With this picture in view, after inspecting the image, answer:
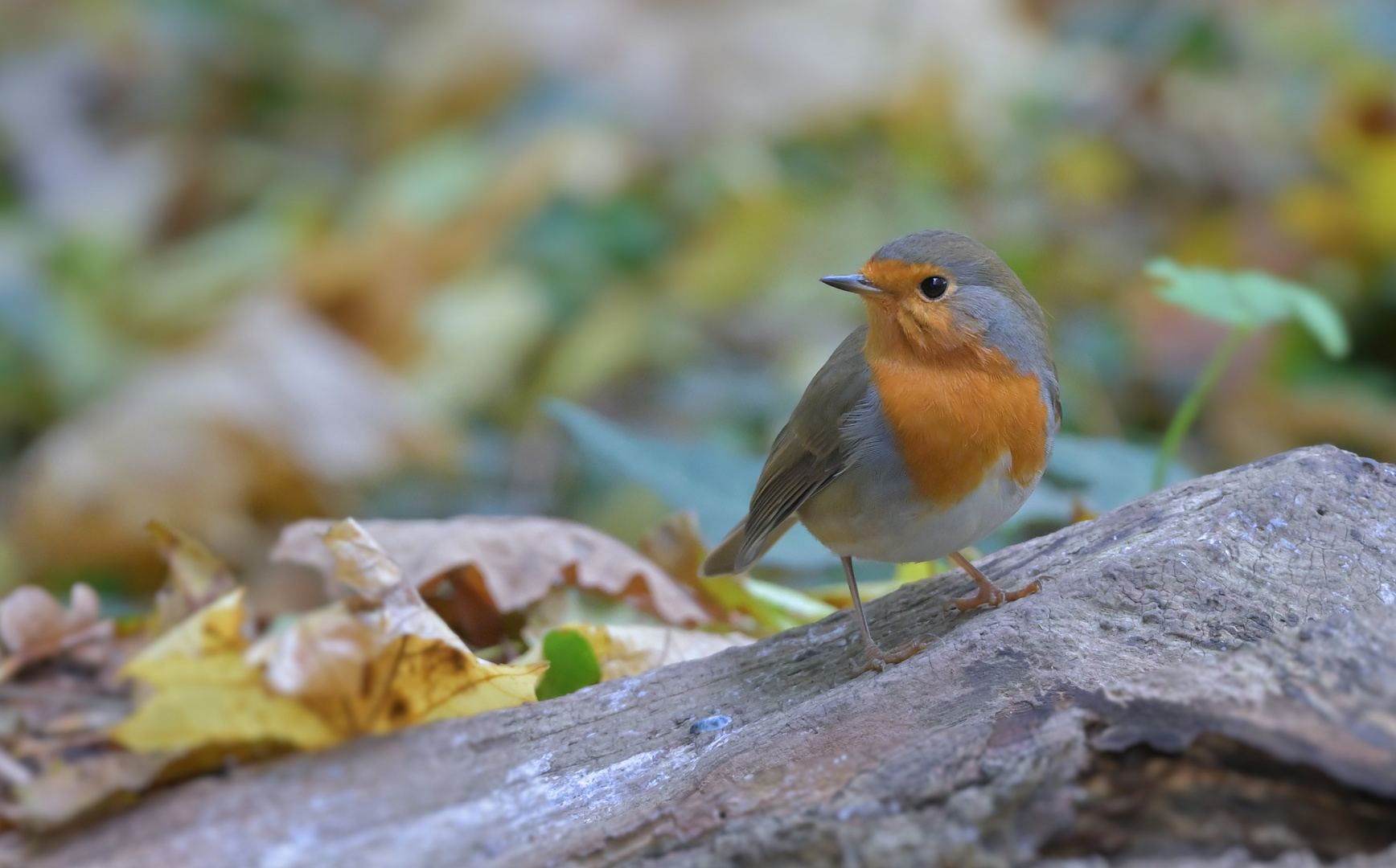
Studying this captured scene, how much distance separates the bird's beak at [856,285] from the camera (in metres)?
2.76

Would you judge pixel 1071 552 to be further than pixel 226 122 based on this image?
No

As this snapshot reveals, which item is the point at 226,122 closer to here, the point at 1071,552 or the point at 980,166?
the point at 980,166

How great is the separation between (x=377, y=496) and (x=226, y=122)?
4.13m

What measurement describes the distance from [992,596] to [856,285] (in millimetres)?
675

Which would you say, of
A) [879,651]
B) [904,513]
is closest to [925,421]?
[904,513]

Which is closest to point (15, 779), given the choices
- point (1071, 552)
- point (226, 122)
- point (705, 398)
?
point (1071, 552)

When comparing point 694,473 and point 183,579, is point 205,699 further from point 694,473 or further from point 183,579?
point 694,473

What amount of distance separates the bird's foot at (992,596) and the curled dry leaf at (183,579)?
1348mm

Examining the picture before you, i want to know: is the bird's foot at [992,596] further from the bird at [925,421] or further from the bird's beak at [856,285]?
the bird's beak at [856,285]

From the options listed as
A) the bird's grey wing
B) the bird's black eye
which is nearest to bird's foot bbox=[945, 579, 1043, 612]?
the bird's grey wing

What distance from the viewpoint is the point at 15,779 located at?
1979mm

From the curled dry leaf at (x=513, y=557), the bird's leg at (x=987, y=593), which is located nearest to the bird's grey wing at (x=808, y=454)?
the curled dry leaf at (x=513, y=557)

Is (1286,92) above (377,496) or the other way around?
above

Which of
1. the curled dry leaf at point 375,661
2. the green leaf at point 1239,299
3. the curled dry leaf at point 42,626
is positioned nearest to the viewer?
the curled dry leaf at point 375,661
